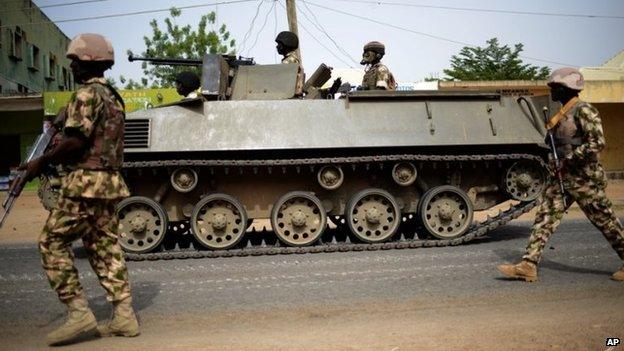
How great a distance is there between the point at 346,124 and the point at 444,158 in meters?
1.34

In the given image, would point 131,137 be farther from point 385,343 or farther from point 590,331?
point 590,331

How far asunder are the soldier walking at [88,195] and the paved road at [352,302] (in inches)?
A: 11.1

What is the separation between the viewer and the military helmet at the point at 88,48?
174 inches

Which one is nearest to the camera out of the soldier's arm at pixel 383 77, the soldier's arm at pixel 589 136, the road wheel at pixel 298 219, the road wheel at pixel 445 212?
the soldier's arm at pixel 589 136

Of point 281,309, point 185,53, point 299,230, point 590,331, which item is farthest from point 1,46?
point 590,331

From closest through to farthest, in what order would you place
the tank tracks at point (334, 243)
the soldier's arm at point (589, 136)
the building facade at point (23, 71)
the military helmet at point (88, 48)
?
the military helmet at point (88, 48), the soldier's arm at point (589, 136), the tank tracks at point (334, 243), the building facade at point (23, 71)

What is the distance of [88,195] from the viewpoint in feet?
14.2

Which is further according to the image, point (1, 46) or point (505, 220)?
point (1, 46)

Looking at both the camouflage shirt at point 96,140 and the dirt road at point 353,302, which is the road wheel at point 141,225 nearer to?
the dirt road at point 353,302

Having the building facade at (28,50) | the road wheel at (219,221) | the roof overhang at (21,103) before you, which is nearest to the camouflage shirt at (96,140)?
the road wheel at (219,221)

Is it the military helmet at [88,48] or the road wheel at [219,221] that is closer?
the military helmet at [88,48]

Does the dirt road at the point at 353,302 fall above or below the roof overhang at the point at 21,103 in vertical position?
below

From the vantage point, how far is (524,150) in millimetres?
9117

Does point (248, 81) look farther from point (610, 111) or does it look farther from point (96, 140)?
point (610, 111)
